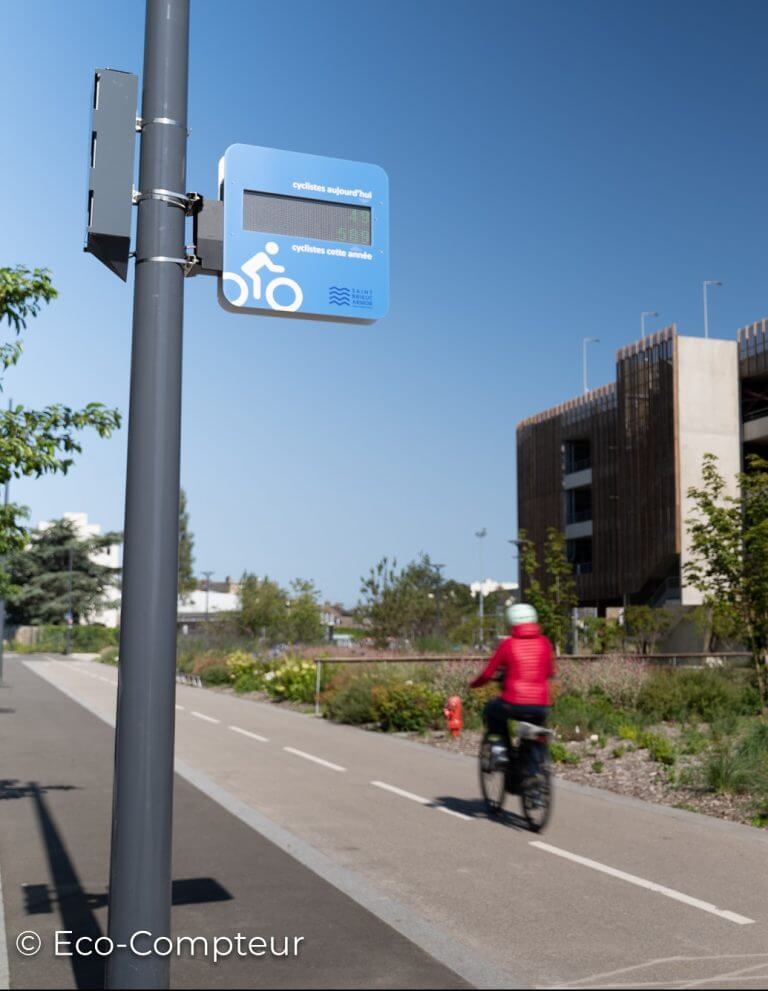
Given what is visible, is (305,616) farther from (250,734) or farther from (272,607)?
(250,734)

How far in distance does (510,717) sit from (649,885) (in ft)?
7.52

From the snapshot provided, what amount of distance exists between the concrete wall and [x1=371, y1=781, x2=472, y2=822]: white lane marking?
36.6 metres

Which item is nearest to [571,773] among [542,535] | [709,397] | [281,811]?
[281,811]

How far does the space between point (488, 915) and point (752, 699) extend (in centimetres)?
1179

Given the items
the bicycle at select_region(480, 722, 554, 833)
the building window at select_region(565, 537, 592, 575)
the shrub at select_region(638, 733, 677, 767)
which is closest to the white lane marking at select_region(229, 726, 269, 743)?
the shrub at select_region(638, 733, 677, 767)

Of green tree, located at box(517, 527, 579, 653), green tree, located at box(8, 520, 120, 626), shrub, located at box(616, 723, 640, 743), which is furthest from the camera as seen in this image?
green tree, located at box(8, 520, 120, 626)

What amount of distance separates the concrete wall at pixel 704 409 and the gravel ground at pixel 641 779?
34.2 metres

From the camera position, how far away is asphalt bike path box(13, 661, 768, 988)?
211 inches

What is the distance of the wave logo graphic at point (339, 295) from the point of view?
481 cm

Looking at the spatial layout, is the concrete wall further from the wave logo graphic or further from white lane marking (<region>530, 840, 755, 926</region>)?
the wave logo graphic

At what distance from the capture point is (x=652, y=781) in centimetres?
1145

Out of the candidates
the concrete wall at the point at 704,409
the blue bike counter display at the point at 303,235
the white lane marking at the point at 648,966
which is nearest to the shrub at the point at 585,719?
the white lane marking at the point at 648,966

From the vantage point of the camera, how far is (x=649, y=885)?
7.02 meters

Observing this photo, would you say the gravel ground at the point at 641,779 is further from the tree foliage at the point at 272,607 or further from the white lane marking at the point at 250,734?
the tree foliage at the point at 272,607
